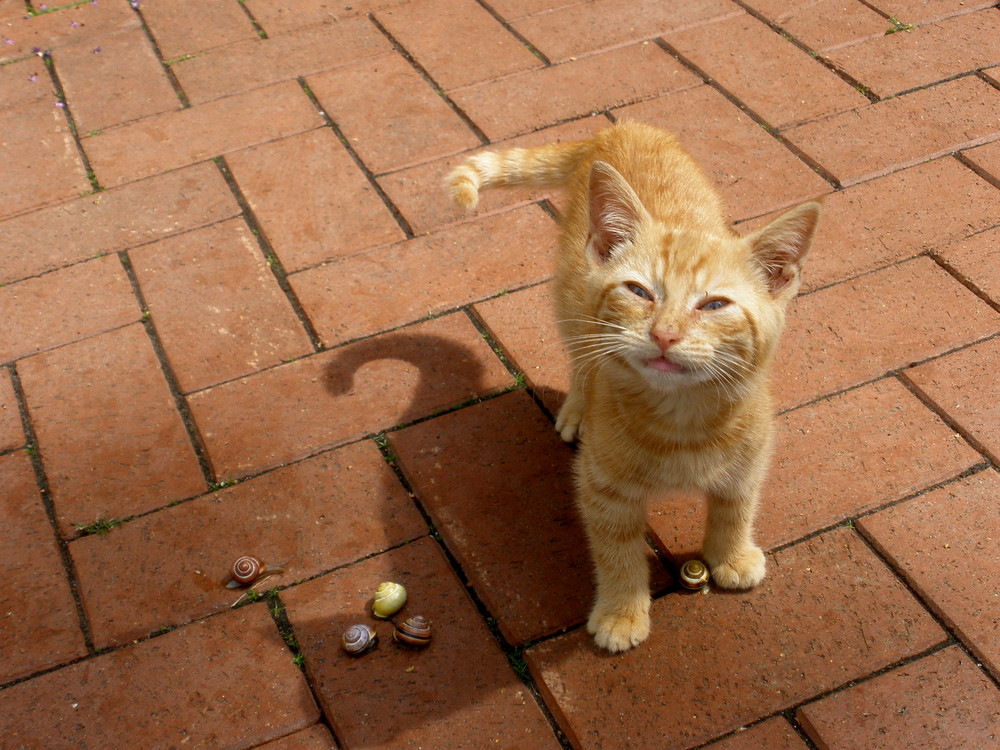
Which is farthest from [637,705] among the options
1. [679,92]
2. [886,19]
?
[886,19]

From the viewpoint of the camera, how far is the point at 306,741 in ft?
6.82

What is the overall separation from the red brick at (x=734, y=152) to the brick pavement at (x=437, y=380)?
0.02 m

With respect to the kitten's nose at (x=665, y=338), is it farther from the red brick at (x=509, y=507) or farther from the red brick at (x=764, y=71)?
the red brick at (x=764, y=71)

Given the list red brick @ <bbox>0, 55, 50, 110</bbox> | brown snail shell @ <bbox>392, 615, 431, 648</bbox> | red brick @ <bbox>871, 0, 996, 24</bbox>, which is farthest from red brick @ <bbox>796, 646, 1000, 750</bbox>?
red brick @ <bbox>0, 55, 50, 110</bbox>

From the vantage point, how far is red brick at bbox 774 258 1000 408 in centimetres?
278

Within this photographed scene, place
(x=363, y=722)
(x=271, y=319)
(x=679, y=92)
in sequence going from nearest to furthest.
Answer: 1. (x=363, y=722)
2. (x=271, y=319)
3. (x=679, y=92)

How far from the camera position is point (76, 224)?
3391mm

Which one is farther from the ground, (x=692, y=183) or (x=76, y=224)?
(x=692, y=183)

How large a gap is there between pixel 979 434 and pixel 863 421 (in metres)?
0.30

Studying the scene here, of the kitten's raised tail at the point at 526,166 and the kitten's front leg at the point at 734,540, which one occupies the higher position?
the kitten's raised tail at the point at 526,166

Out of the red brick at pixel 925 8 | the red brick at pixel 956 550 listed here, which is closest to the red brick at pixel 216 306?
the red brick at pixel 956 550

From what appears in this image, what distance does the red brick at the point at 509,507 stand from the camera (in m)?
2.32

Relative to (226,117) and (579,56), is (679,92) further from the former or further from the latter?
(226,117)

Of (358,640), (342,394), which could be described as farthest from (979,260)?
(358,640)
